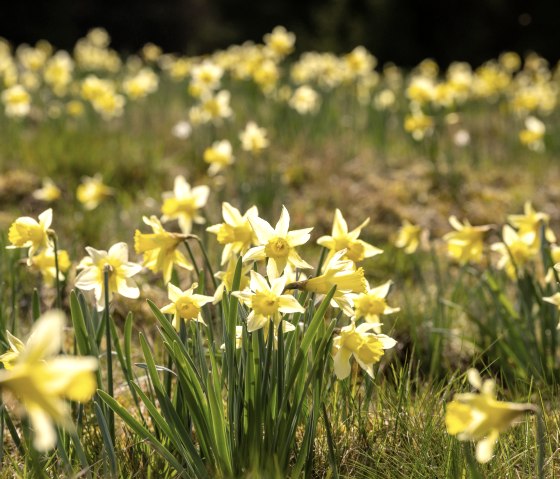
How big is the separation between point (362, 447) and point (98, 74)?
22.1 feet

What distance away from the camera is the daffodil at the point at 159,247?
193 centimetres

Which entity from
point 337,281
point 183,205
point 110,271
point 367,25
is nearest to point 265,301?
point 337,281

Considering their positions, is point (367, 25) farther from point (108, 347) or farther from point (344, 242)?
point (108, 347)

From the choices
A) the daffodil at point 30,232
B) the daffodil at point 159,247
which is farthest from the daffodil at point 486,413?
the daffodil at point 30,232

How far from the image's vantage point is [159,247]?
195 cm

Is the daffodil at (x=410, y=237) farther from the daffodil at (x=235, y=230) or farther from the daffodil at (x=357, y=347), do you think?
the daffodil at (x=357, y=347)

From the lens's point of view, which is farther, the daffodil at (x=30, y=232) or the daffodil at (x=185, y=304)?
the daffodil at (x=30, y=232)

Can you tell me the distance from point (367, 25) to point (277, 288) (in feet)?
40.4

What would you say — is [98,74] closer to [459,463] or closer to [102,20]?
[459,463]

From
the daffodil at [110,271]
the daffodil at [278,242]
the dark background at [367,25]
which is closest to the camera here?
the daffodil at [278,242]

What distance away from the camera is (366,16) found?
1348cm

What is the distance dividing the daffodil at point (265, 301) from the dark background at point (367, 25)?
36.9 ft

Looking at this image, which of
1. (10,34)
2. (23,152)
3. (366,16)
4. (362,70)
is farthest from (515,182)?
(10,34)

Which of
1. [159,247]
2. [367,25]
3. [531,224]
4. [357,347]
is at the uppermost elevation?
[367,25]
